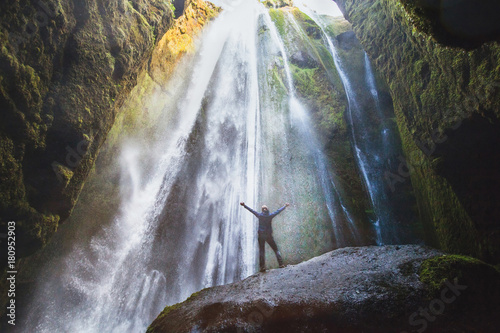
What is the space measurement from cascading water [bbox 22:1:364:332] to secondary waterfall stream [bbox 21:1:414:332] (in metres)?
0.04

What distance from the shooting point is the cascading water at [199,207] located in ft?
27.2

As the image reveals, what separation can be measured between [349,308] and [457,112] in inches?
182

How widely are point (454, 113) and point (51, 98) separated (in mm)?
8494

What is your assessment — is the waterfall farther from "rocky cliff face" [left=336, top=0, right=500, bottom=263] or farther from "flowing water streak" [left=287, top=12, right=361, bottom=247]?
"rocky cliff face" [left=336, top=0, right=500, bottom=263]

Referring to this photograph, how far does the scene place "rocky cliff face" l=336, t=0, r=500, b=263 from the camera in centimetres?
318

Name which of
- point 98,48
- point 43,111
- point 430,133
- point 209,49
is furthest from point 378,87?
point 43,111

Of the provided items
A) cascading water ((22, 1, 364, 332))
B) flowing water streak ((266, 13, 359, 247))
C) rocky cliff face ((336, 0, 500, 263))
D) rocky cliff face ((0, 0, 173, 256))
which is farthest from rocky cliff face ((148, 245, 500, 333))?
flowing water streak ((266, 13, 359, 247))

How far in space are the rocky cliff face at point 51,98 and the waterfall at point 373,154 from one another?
10705 millimetres

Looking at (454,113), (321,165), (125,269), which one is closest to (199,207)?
(125,269)

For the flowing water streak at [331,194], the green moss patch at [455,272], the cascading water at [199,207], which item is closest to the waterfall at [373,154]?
Result: the flowing water streak at [331,194]

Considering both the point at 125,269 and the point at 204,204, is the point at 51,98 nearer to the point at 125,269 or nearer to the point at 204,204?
the point at 125,269

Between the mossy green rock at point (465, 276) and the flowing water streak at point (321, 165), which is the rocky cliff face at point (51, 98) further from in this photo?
the flowing water streak at point (321, 165)

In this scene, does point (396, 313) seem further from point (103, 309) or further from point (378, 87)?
point (378, 87)

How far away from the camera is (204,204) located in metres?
12.3
